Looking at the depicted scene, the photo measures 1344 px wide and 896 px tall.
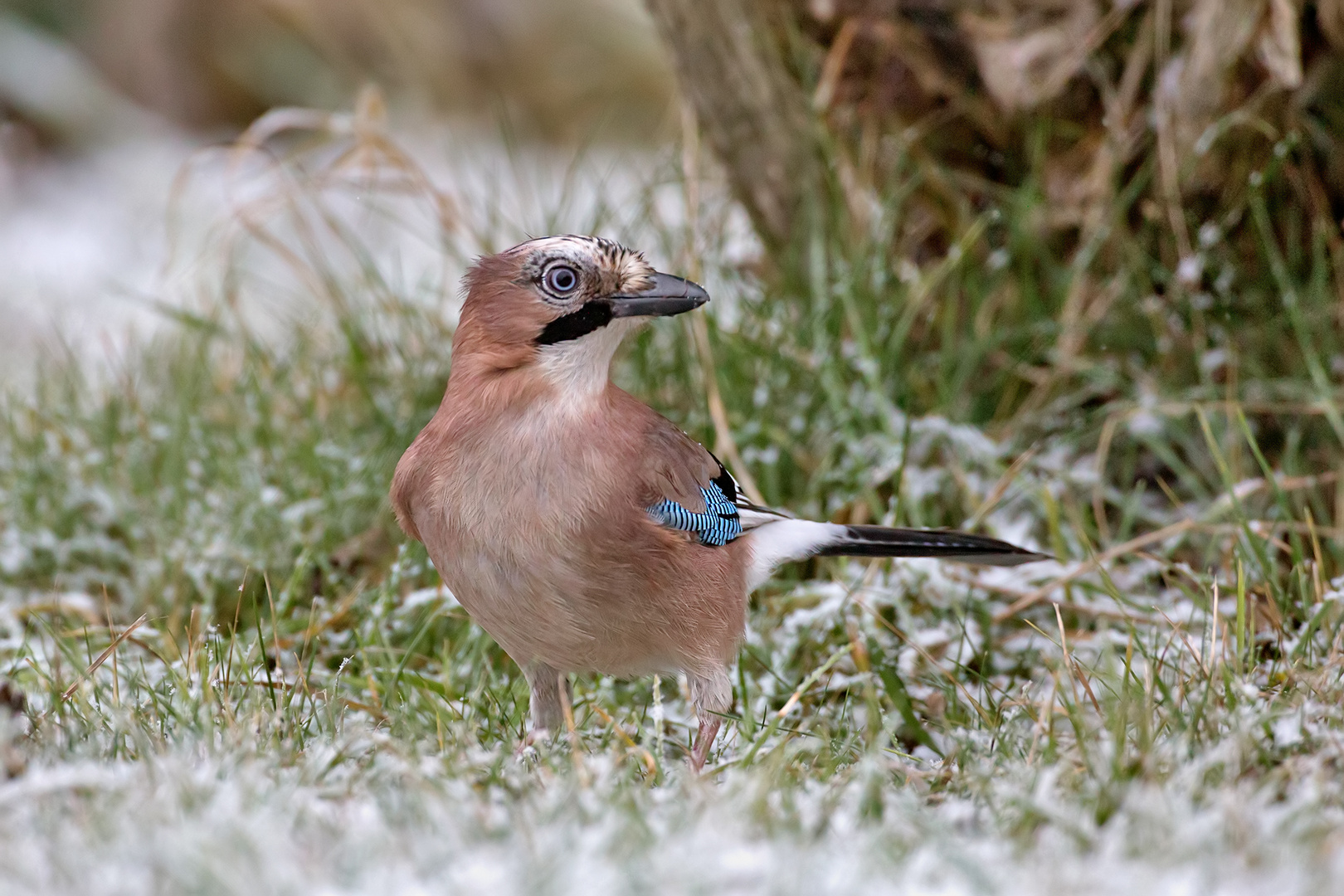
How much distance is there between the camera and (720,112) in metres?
4.03

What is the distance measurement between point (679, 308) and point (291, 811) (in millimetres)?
1068

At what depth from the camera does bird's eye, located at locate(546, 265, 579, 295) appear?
2.56 metres

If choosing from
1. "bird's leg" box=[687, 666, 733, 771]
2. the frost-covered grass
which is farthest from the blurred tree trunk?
"bird's leg" box=[687, 666, 733, 771]

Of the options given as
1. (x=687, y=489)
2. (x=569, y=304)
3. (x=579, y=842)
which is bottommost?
(x=579, y=842)

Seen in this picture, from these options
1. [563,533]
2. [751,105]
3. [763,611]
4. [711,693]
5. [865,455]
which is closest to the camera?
[563,533]

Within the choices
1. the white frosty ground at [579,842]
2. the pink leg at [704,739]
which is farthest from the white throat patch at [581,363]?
the white frosty ground at [579,842]

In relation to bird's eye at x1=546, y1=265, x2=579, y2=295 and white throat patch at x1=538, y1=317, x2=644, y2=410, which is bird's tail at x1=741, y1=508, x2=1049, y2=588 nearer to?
white throat patch at x1=538, y1=317, x2=644, y2=410

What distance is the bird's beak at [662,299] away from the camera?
254cm

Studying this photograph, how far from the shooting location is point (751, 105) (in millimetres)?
4023

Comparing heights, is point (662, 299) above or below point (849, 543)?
above

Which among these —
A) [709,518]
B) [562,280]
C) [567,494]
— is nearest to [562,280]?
[562,280]

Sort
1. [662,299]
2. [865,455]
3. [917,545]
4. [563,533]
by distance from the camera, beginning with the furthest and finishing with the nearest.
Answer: [865,455] → [917,545] → [662,299] → [563,533]

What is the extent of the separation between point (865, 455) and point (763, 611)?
522 mm

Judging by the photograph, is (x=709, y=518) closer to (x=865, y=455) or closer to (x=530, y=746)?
(x=530, y=746)
